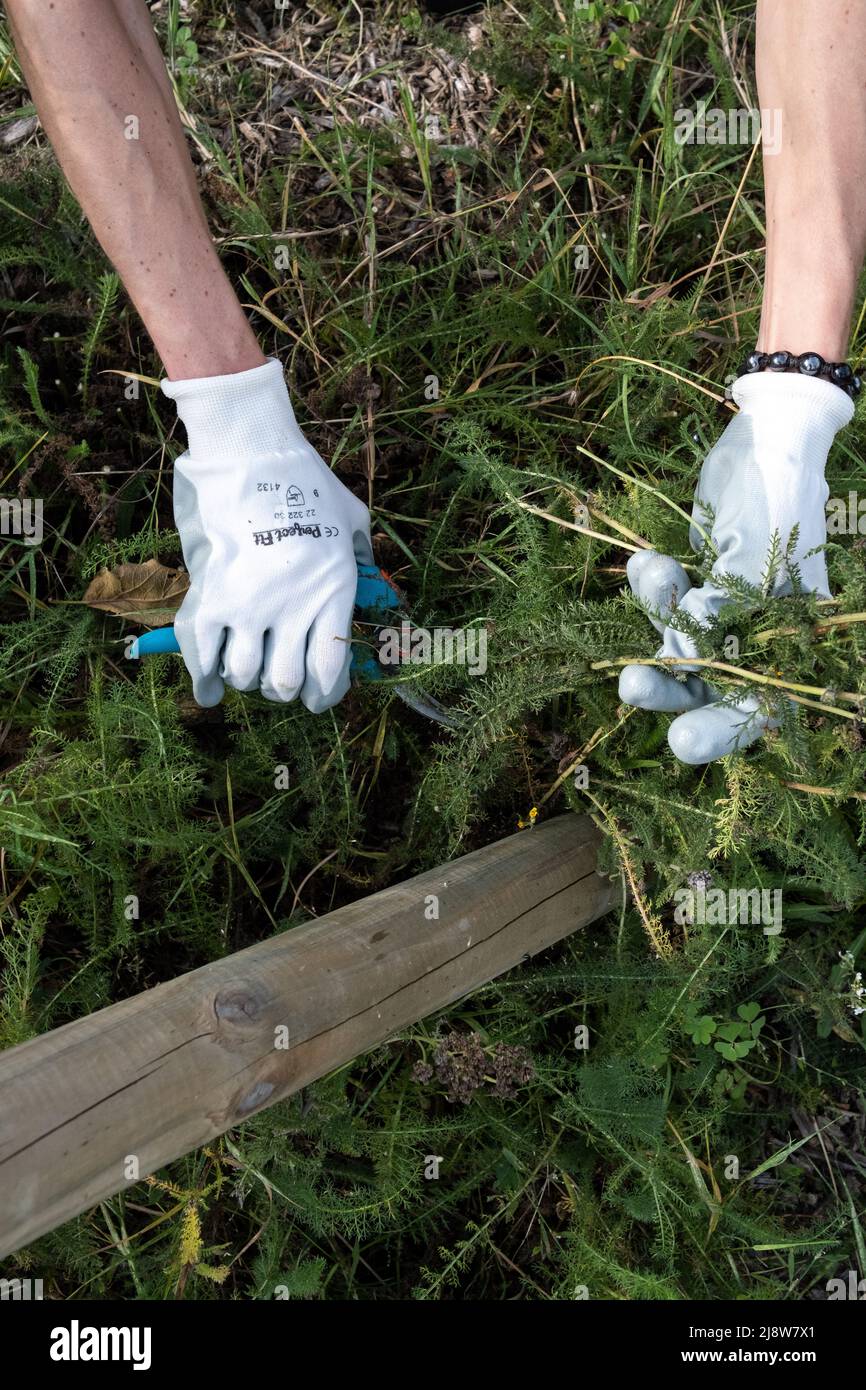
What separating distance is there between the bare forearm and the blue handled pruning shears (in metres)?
0.58

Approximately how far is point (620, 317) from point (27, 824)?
198cm

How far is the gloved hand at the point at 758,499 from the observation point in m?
1.91

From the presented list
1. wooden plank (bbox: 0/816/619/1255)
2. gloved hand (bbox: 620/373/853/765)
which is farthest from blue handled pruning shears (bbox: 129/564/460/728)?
gloved hand (bbox: 620/373/853/765)

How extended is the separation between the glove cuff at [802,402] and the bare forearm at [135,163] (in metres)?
1.16

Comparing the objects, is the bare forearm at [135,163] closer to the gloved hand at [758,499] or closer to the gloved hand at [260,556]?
the gloved hand at [260,556]

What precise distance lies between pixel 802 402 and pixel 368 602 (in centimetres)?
106

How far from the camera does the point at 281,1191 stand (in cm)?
214

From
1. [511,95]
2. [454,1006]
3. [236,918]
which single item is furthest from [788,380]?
[236,918]

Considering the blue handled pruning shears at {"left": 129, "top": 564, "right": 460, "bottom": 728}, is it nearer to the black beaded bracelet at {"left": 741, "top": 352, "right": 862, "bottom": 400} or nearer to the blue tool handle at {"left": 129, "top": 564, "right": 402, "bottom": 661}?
the blue tool handle at {"left": 129, "top": 564, "right": 402, "bottom": 661}

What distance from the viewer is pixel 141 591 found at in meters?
2.51

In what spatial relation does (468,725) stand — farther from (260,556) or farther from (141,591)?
(141,591)

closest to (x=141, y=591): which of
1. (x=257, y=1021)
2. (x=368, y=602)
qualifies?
(x=368, y=602)

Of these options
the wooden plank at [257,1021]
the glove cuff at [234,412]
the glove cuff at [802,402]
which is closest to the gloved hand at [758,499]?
the glove cuff at [802,402]
